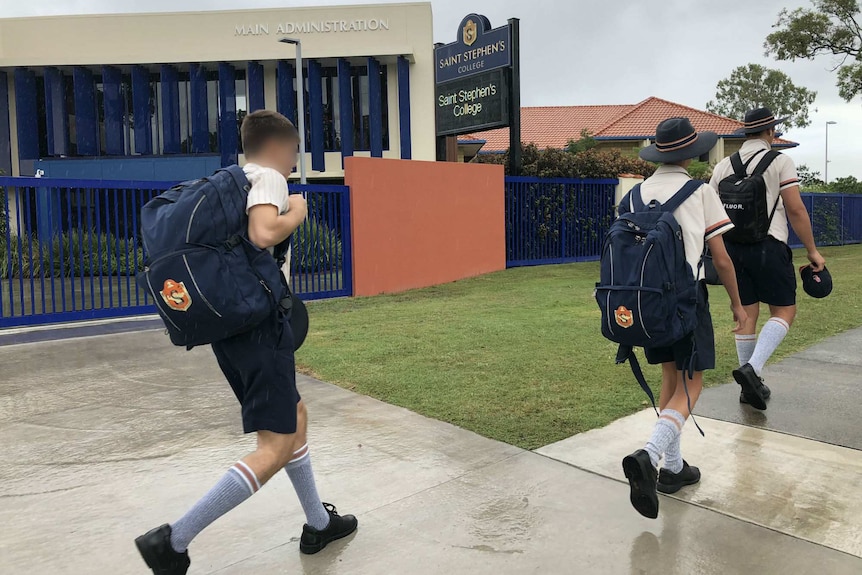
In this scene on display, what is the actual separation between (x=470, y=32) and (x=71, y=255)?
956 cm

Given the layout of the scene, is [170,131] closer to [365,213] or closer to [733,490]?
[365,213]

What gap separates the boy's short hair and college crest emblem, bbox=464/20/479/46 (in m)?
12.9

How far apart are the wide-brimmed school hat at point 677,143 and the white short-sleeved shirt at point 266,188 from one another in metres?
1.80

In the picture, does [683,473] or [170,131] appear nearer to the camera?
[683,473]

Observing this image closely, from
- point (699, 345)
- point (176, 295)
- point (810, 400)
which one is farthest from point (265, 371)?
point (810, 400)

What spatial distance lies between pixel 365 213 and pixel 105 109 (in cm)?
1814

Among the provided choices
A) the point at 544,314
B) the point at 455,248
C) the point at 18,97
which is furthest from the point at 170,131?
the point at 544,314

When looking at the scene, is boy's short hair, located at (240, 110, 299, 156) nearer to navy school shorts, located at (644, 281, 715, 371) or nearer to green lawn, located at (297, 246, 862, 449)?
navy school shorts, located at (644, 281, 715, 371)

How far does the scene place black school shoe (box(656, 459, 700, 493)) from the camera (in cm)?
349

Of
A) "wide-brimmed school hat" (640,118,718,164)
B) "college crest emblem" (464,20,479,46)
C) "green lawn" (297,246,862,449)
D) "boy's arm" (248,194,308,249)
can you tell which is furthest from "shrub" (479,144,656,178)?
"boy's arm" (248,194,308,249)

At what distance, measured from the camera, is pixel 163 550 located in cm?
257

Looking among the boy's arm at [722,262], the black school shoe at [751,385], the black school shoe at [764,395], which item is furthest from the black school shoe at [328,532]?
the black school shoe at [764,395]

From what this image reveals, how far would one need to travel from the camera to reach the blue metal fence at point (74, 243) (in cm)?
844

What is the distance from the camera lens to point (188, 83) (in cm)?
2594
